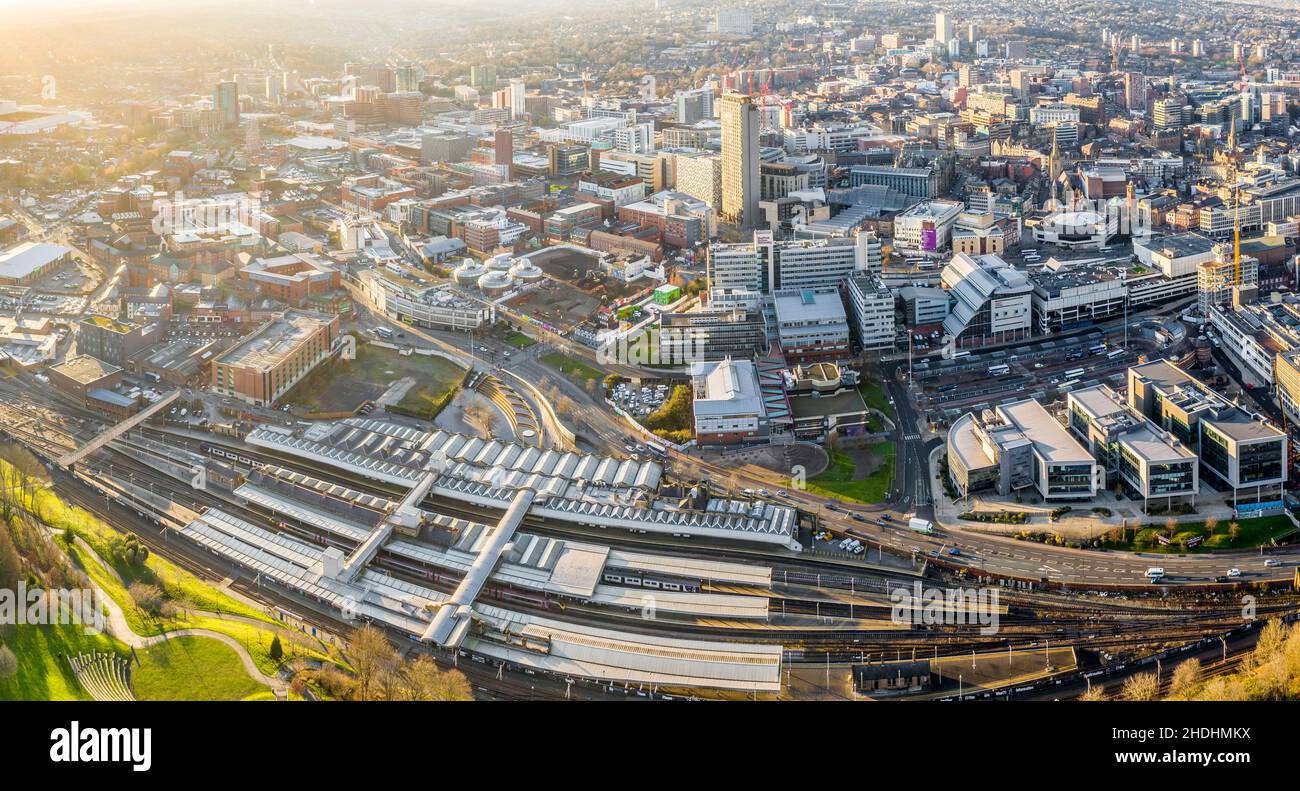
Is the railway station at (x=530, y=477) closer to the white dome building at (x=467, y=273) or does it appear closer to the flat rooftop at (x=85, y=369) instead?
the flat rooftop at (x=85, y=369)

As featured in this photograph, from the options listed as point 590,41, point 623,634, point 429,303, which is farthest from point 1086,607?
point 590,41

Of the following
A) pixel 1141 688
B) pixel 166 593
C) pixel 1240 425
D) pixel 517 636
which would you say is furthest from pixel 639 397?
pixel 1141 688

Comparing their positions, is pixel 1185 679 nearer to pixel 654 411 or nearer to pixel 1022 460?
pixel 1022 460

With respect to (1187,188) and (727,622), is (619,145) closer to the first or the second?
(1187,188)

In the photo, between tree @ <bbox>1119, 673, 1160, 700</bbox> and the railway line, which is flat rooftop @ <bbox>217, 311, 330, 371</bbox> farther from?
Answer: tree @ <bbox>1119, 673, 1160, 700</bbox>

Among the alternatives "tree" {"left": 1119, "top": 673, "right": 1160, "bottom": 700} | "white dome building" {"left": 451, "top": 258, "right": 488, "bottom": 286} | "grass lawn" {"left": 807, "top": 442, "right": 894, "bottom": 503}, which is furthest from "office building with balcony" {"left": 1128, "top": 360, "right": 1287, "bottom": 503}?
"white dome building" {"left": 451, "top": 258, "right": 488, "bottom": 286}

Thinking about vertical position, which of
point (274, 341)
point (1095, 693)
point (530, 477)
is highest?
point (274, 341)
